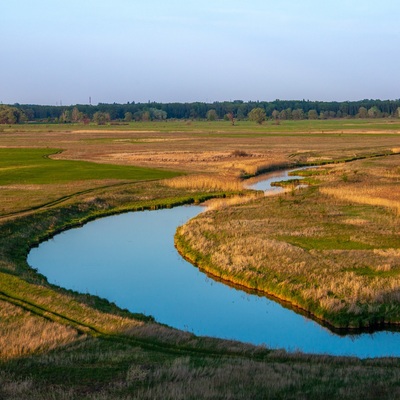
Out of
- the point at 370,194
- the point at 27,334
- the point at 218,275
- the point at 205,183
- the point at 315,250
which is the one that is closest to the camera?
the point at 27,334

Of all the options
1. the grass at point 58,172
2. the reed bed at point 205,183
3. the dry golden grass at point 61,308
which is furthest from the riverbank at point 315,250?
the grass at point 58,172

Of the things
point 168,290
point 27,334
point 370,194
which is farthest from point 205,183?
point 27,334

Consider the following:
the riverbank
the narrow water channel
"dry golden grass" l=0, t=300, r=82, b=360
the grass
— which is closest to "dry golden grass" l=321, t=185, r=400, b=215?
the riverbank

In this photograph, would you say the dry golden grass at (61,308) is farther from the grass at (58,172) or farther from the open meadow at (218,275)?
the grass at (58,172)

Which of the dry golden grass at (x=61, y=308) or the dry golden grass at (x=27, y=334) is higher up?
the dry golden grass at (x=27, y=334)

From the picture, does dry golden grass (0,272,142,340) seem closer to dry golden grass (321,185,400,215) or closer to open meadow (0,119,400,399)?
open meadow (0,119,400,399)

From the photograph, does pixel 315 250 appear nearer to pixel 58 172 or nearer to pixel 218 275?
pixel 218 275
